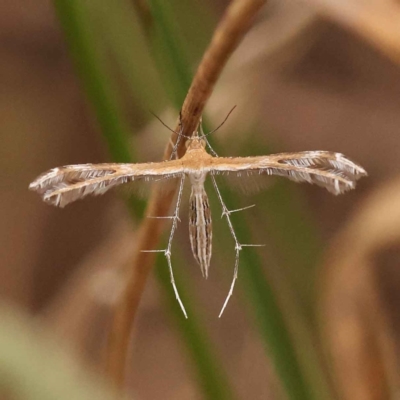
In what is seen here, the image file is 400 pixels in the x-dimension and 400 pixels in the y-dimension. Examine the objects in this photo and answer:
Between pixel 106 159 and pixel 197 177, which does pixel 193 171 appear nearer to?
pixel 197 177

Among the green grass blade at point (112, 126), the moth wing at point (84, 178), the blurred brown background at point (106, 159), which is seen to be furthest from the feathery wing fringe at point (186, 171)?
the blurred brown background at point (106, 159)

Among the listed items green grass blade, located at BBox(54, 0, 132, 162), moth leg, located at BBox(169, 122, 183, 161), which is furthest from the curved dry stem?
green grass blade, located at BBox(54, 0, 132, 162)

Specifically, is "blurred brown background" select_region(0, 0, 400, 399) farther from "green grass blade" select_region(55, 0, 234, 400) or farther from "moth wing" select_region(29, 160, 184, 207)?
"moth wing" select_region(29, 160, 184, 207)

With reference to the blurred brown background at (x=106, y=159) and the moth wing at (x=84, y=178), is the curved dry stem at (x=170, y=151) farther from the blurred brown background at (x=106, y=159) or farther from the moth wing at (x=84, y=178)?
the blurred brown background at (x=106, y=159)

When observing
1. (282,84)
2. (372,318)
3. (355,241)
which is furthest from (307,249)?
(282,84)

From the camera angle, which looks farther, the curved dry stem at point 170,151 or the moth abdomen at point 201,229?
the moth abdomen at point 201,229

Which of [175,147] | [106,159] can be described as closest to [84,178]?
[175,147]
